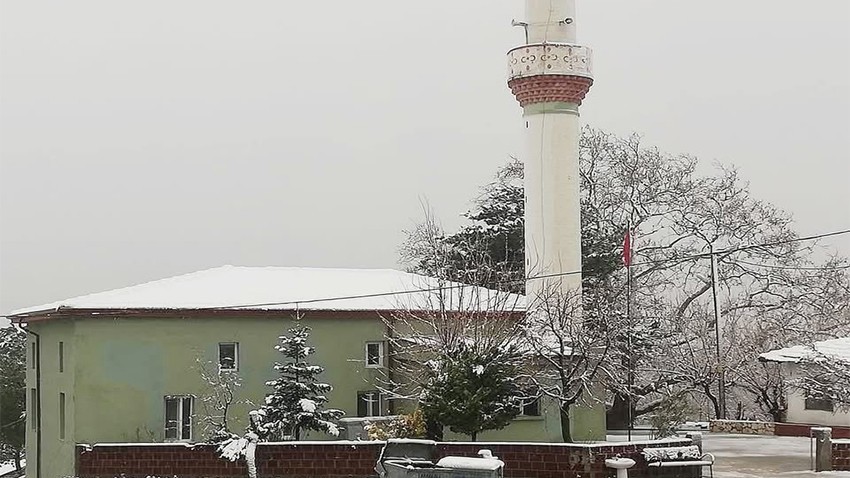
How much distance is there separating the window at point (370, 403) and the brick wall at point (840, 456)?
1128cm

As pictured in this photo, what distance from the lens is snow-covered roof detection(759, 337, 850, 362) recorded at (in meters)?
33.2

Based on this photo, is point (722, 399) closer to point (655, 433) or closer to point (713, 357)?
point (713, 357)

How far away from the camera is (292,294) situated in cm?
3114

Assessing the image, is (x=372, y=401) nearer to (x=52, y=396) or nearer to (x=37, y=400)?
(x=52, y=396)

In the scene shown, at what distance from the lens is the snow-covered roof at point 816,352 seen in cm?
3322

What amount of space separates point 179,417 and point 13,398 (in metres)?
25.7

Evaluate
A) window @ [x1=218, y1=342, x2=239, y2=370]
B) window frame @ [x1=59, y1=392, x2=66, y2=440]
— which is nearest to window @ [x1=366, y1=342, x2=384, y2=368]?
window @ [x1=218, y1=342, x2=239, y2=370]

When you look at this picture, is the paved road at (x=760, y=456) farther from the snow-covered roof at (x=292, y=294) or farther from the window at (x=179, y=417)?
the window at (x=179, y=417)

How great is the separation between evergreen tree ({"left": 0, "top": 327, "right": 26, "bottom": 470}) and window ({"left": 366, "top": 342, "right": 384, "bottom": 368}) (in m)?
24.9

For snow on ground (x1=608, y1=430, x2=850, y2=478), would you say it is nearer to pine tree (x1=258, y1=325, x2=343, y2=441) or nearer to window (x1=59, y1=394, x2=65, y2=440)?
pine tree (x1=258, y1=325, x2=343, y2=441)

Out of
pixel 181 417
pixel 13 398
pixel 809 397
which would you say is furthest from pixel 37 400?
pixel 809 397

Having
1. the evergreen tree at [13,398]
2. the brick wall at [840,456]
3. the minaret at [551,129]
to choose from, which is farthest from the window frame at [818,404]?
the evergreen tree at [13,398]

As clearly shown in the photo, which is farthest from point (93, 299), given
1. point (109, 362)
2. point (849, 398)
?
point (849, 398)

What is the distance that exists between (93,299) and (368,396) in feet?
23.3
